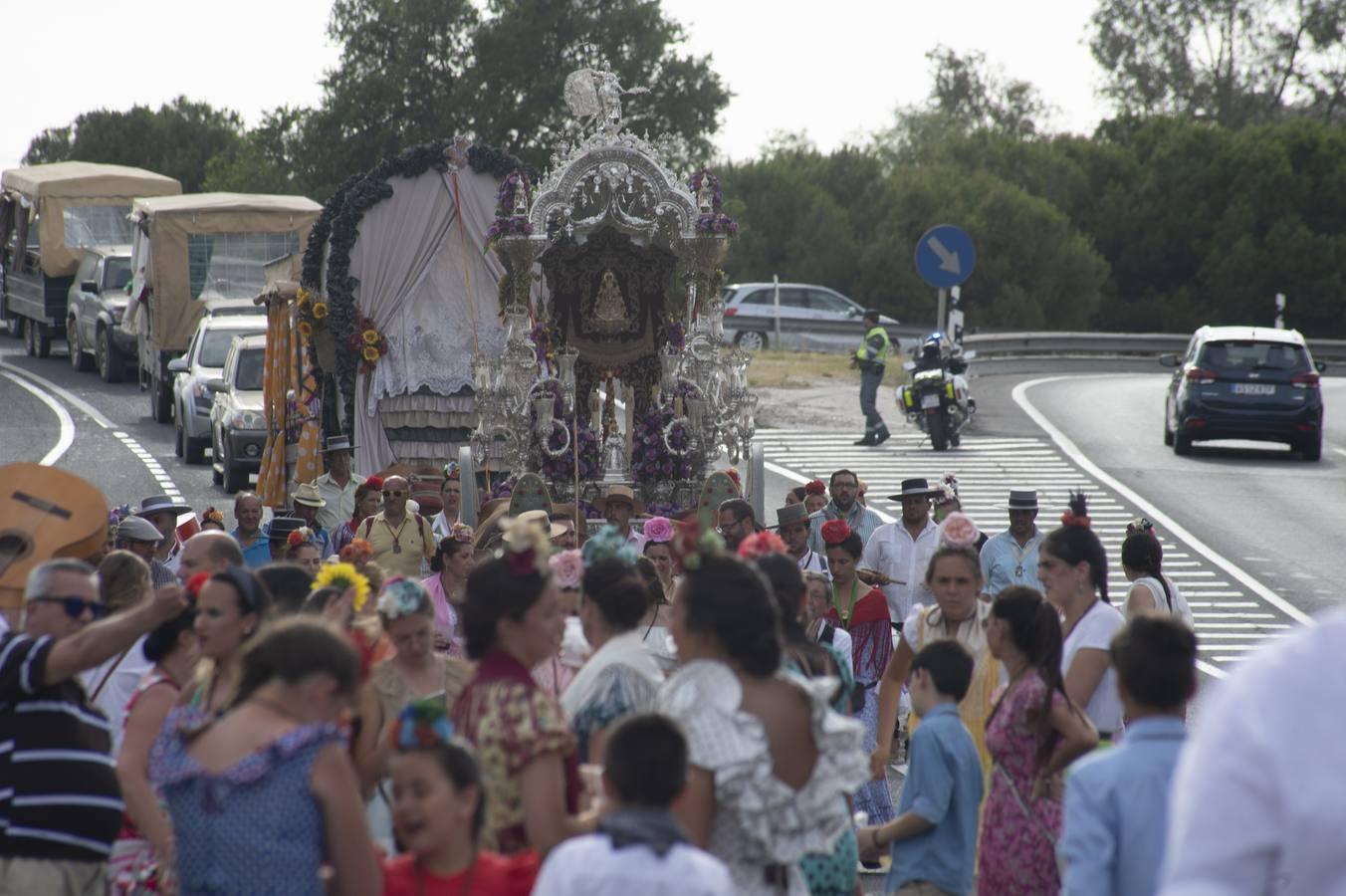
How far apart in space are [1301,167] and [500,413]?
135ft

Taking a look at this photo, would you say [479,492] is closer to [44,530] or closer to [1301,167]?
[44,530]

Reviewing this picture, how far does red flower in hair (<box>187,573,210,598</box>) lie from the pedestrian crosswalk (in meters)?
9.67

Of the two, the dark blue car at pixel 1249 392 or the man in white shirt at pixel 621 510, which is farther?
the dark blue car at pixel 1249 392

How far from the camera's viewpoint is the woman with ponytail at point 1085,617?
6.88m

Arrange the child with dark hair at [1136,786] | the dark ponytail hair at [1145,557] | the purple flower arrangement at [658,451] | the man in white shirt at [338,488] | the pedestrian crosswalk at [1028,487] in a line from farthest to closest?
1. the pedestrian crosswalk at [1028,487]
2. the purple flower arrangement at [658,451]
3. the man in white shirt at [338,488]
4. the dark ponytail hair at [1145,557]
5. the child with dark hair at [1136,786]

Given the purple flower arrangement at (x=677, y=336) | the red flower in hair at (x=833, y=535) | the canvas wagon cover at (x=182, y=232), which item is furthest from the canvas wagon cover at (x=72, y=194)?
the red flower in hair at (x=833, y=535)

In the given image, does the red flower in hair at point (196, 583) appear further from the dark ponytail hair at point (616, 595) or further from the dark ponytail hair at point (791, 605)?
the dark ponytail hair at point (791, 605)

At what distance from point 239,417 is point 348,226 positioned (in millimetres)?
3699

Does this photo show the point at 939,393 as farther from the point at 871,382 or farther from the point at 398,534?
the point at 398,534

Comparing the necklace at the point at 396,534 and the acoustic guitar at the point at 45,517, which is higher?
the acoustic guitar at the point at 45,517

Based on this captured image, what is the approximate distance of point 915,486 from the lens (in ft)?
39.9

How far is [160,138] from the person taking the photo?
7056 cm

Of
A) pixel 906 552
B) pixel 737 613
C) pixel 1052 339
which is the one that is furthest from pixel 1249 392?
pixel 737 613

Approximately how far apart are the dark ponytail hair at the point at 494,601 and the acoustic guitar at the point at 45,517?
2053 millimetres
